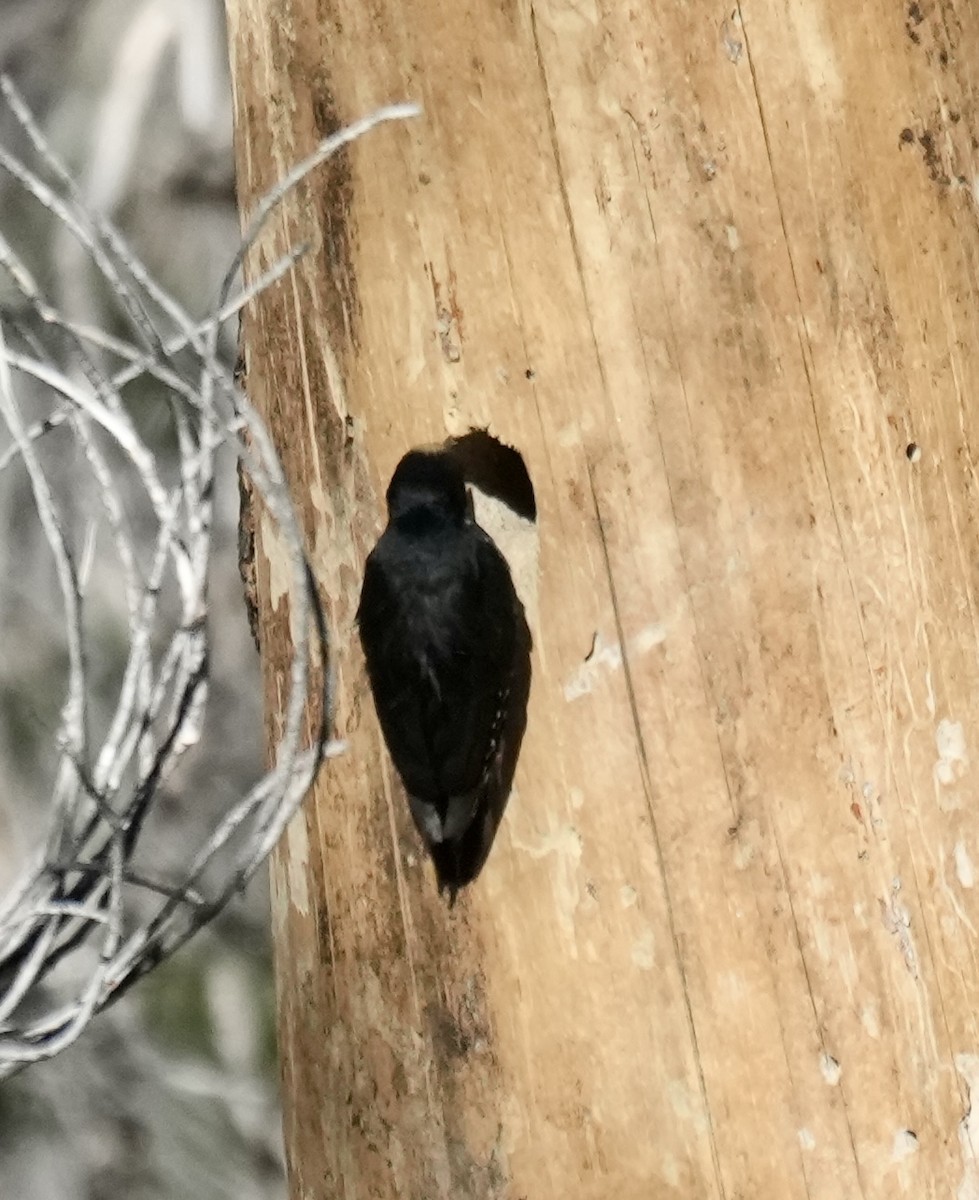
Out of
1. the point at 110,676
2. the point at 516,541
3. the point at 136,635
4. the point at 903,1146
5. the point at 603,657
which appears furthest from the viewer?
the point at 110,676

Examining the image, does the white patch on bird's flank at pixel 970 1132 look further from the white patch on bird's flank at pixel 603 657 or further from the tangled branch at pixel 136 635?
the tangled branch at pixel 136 635

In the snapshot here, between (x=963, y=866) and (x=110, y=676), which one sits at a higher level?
(x=110, y=676)

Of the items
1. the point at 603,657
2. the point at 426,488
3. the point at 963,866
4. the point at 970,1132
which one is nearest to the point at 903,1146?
the point at 970,1132

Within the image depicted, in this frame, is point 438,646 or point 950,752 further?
point 438,646

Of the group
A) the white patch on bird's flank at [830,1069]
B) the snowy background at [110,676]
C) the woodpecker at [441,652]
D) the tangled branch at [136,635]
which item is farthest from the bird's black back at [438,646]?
the snowy background at [110,676]

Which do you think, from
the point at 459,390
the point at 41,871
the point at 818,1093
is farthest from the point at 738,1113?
the point at 41,871

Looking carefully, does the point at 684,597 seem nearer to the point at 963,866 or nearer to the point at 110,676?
the point at 963,866
